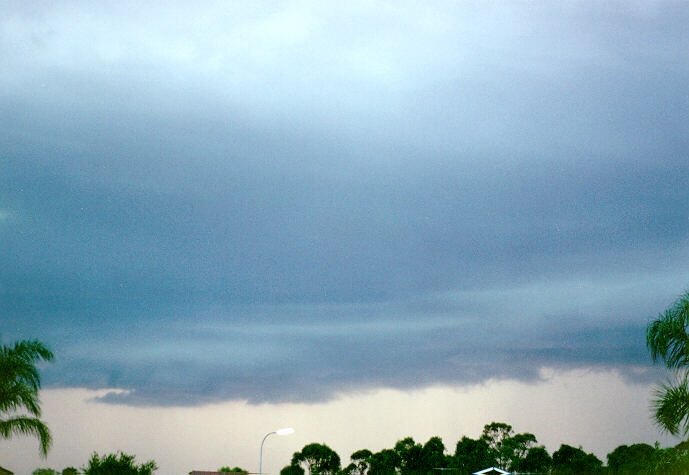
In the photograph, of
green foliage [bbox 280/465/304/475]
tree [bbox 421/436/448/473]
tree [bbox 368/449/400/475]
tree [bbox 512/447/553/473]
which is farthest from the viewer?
green foliage [bbox 280/465/304/475]

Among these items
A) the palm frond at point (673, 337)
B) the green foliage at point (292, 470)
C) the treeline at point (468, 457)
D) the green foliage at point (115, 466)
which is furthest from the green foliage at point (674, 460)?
the green foliage at point (292, 470)

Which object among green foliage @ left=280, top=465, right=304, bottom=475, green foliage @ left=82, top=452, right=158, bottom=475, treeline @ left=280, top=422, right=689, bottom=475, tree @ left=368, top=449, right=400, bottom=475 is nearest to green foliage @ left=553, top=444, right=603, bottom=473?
treeline @ left=280, top=422, right=689, bottom=475

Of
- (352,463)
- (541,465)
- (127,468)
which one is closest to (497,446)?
(541,465)

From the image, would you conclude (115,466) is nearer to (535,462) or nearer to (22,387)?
(22,387)

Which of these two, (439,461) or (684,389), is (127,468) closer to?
(684,389)

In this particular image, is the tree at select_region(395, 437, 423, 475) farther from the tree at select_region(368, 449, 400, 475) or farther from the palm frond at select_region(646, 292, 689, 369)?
the palm frond at select_region(646, 292, 689, 369)

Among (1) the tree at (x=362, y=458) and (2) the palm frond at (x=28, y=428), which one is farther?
(1) the tree at (x=362, y=458)

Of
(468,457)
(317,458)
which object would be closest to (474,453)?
(468,457)

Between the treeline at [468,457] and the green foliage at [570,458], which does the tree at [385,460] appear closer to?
the treeline at [468,457]

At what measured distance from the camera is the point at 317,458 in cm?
10250

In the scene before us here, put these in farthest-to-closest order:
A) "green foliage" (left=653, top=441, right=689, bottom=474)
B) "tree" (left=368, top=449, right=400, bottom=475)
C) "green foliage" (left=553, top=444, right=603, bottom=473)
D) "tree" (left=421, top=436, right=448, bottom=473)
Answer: "tree" (left=368, top=449, right=400, bottom=475), "tree" (left=421, top=436, right=448, bottom=473), "green foliage" (left=553, top=444, right=603, bottom=473), "green foliage" (left=653, top=441, right=689, bottom=474)

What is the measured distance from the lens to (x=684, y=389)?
26.2 m

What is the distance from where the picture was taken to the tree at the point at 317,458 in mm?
102062

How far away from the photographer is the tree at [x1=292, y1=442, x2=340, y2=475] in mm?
102062
